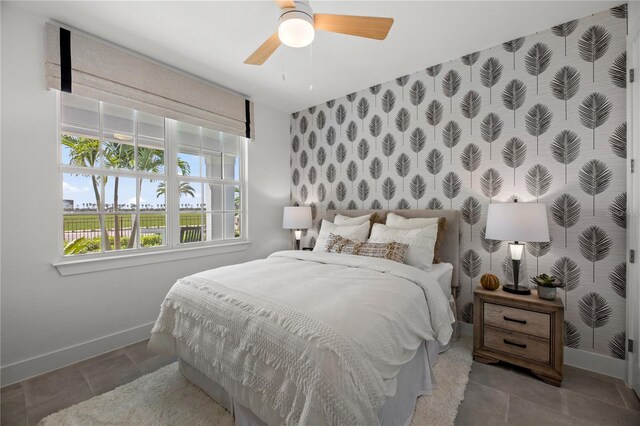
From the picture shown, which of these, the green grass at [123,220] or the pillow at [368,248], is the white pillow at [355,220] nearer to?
the pillow at [368,248]

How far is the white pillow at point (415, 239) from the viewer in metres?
2.43

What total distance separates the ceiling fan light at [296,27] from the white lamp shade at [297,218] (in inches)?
92.0

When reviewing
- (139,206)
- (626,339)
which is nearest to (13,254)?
(139,206)

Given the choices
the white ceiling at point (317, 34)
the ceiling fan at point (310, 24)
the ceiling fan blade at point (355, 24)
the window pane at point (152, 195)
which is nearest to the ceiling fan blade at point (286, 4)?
Result: the ceiling fan at point (310, 24)

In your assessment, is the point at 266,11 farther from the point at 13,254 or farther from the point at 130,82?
the point at 13,254

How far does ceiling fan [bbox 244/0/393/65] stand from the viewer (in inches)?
62.8

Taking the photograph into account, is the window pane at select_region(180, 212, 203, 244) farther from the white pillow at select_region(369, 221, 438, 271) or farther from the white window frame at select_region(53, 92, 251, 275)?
the white pillow at select_region(369, 221, 438, 271)

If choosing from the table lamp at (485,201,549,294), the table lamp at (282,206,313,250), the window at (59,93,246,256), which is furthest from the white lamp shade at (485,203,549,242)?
the window at (59,93,246,256)

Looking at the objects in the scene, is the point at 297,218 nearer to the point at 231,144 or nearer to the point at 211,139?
the point at 231,144

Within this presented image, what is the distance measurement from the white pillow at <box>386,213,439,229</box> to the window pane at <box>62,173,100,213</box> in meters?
2.81

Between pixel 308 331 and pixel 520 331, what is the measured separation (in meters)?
1.79

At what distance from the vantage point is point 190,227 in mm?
3260

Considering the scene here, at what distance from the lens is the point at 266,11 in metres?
2.10

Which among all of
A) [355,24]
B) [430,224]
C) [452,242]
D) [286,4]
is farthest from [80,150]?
[452,242]
